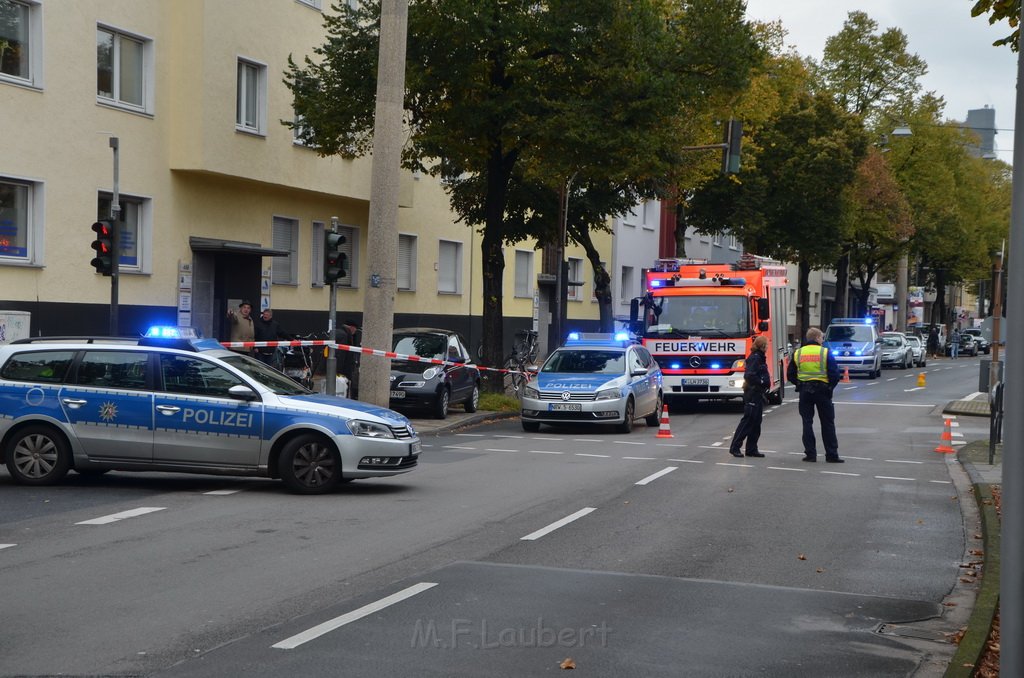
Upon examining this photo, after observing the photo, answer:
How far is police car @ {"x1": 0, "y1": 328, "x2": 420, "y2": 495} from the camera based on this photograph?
508 inches

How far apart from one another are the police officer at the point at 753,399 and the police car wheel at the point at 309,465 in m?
7.01

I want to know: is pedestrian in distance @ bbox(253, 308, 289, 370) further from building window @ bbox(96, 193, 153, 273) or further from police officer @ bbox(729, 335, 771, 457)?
police officer @ bbox(729, 335, 771, 457)

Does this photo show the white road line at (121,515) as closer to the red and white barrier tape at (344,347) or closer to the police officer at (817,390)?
the red and white barrier tape at (344,347)

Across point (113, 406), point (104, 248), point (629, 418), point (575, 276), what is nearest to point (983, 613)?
point (113, 406)

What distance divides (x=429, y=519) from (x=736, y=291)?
57.1 ft

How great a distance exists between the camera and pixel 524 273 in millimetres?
45094

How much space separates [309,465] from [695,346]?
16.0 metres

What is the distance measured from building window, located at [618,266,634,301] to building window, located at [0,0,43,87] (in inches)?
1256

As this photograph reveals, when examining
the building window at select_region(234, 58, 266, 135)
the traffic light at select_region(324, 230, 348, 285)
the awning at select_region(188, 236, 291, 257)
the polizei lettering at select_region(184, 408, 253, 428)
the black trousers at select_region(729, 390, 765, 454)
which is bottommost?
the black trousers at select_region(729, 390, 765, 454)

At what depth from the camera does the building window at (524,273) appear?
4444 centimetres

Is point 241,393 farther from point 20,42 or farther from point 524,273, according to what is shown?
point 524,273

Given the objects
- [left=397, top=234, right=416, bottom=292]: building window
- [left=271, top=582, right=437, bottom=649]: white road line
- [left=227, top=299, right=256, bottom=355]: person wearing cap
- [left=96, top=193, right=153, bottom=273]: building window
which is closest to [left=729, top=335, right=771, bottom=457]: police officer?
[left=227, top=299, right=256, bottom=355]: person wearing cap

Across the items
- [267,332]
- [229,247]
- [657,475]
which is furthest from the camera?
[229,247]

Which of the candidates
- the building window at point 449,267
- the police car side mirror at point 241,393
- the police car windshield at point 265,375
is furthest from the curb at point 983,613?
the building window at point 449,267
